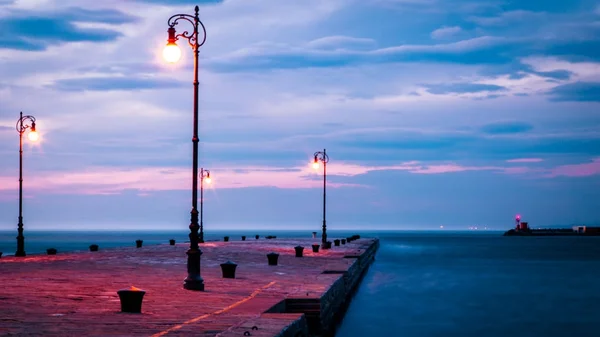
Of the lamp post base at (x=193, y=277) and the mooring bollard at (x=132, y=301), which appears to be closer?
the mooring bollard at (x=132, y=301)

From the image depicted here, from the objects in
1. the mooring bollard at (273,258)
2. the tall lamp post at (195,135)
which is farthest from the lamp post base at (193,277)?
the mooring bollard at (273,258)

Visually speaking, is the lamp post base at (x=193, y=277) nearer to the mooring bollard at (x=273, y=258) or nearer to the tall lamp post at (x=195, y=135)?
the tall lamp post at (x=195, y=135)

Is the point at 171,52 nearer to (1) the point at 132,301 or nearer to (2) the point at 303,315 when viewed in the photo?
(1) the point at 132,301

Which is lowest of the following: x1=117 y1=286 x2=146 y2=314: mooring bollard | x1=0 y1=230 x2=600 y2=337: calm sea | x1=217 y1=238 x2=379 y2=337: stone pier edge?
x1=0 y1=230 x2=600 y2=337: calm sea

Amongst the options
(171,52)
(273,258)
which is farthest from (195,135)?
(273,258)

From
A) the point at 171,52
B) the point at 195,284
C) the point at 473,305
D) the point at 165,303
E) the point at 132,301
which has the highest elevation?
the point at 171,52

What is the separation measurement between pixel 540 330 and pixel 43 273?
18.4 metres

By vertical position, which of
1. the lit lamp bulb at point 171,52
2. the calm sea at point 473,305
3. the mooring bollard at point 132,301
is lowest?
the calm sea at point 473,305

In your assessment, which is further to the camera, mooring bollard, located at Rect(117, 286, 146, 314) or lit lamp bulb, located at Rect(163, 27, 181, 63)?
lit lamp bulb, located at Rect(163, 27, 181, 63)

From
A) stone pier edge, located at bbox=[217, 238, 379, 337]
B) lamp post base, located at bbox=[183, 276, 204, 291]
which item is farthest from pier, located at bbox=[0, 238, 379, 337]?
lamp post base, located at bbox=[183, 276, 204, 291]

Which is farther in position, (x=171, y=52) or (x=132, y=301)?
(x=171, y=52)

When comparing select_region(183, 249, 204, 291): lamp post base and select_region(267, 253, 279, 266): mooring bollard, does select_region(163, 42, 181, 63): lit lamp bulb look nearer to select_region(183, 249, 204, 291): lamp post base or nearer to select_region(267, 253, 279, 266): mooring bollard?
select_region(183, 249, 204, 291): lamp post base

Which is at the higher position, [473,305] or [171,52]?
[171,52]

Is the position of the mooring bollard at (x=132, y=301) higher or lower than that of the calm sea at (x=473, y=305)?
higher
